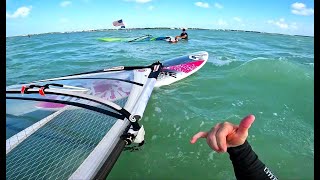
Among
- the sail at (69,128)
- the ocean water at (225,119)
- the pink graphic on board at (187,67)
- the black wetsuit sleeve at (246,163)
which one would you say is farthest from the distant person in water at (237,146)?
the pink graphic on board at (187,67)

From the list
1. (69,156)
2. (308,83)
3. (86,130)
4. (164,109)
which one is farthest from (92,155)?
(308,83)

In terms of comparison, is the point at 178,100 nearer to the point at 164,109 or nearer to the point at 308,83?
the point at 164,109

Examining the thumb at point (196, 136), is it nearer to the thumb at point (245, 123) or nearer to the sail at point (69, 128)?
the thumb at point (245, 123)

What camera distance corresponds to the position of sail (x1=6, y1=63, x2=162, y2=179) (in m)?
3.10

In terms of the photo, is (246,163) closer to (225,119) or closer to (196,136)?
(196,136)

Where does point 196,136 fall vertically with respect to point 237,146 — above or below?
above

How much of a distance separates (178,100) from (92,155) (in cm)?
477

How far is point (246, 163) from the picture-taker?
2.04 metres

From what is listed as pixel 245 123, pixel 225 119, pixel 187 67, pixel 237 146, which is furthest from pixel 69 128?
pixel 187 67

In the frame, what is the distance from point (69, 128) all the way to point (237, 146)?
3083 mm

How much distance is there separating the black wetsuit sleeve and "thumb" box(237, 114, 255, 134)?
20cm

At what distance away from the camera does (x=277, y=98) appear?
7.43 metres

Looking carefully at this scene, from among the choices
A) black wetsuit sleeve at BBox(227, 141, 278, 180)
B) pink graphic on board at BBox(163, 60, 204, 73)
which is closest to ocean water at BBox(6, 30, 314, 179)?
pink graphic on board at BBox(163, 60, 204, 73)

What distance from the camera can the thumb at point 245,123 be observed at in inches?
66.9
